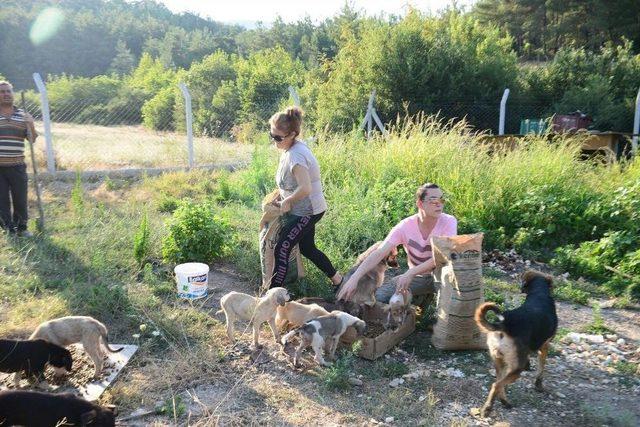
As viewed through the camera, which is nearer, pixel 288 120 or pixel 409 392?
pixel 409 392

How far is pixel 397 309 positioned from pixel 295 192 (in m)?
1.44

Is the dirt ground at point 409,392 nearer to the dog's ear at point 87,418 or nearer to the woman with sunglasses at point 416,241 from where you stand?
the dog's ear at point 87,418

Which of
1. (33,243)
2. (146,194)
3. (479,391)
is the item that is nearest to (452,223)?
(479,391)

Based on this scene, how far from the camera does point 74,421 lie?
10.1ft

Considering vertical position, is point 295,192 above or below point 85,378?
above

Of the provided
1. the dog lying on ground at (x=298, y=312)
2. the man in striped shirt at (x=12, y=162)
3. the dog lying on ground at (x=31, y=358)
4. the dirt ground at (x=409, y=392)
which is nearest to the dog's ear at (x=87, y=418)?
the dirt ground at (x=409, y=392)

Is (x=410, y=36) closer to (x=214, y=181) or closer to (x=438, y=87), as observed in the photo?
(x=438, y=87)

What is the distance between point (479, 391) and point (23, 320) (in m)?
4.10

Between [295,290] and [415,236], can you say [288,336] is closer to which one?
[295,290]

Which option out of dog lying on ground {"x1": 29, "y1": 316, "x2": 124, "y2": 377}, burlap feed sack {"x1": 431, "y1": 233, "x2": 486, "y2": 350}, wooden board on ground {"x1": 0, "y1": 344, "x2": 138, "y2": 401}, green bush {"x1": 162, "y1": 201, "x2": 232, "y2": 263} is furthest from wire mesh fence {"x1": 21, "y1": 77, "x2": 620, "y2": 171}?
burlap feed sack {"x1": 431, "y1": 233, "x2": 486, "y2": 350}

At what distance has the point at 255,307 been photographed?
A: 450 centimetres

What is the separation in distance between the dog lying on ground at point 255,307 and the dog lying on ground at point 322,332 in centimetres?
31

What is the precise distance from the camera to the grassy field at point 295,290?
3.78 meters

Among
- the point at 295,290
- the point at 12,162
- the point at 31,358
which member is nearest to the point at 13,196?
the point at 12,162
